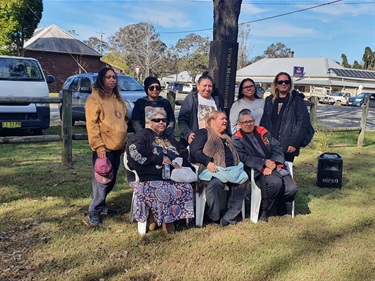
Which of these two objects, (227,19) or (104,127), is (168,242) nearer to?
(104,127)

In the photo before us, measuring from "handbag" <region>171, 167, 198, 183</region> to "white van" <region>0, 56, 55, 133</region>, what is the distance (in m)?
5.25

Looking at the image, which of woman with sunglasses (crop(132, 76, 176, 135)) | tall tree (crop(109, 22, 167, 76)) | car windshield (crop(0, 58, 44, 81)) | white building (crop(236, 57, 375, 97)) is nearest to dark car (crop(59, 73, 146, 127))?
car windshield (crop(0, 58, 44, 81))

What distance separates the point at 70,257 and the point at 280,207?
8.51 feet

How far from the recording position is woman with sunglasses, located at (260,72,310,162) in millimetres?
4688

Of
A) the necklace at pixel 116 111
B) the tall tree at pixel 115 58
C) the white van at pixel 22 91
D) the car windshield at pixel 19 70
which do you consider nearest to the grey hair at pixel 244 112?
Result: the necklace at pixel 116 111

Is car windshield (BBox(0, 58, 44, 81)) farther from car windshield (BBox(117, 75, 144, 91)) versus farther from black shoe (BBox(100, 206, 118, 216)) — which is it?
black shoe (BBox(100, 206, 118, 216))

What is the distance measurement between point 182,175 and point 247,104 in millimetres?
1469

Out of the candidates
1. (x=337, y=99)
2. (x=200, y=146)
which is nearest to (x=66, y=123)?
(x=200, y=146)

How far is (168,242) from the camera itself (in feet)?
12.1

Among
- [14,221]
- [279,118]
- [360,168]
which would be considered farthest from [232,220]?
[360,168]

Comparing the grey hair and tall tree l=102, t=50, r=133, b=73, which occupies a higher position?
tall tree l=102, t=50, r=133, b=73

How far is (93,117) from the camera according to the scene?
12.5 ft

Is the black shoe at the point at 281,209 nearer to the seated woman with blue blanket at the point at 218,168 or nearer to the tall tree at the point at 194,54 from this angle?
the seated woman with blue blanket at the point at 218,168

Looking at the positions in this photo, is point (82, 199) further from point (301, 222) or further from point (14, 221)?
point (301, 222)
